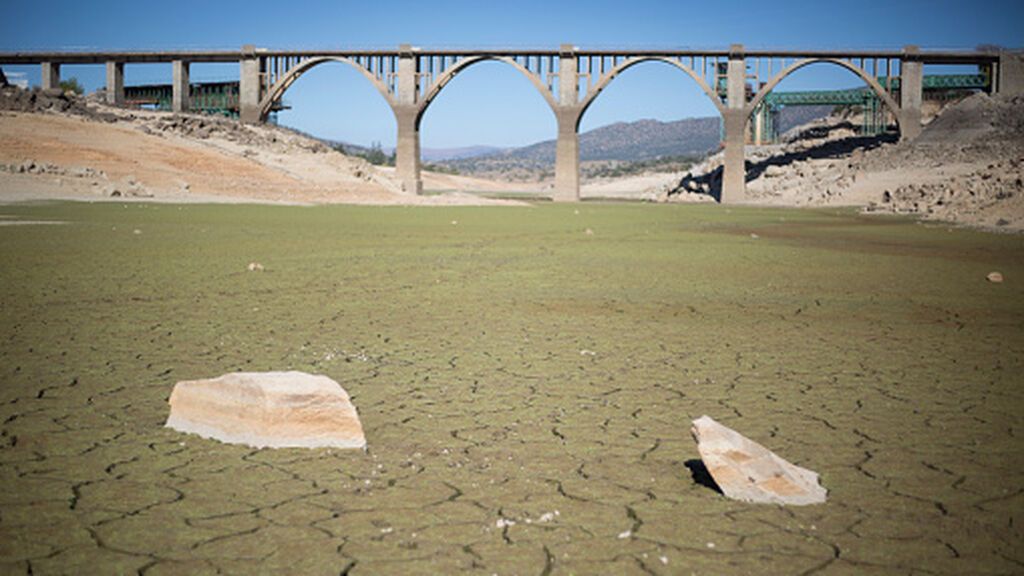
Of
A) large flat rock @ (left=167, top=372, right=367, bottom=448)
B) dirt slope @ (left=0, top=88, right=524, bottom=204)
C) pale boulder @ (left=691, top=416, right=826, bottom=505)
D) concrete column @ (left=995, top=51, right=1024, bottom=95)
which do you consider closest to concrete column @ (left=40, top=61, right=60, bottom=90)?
dirt slope @ (left=0, top=88, right=524, bottom=204)

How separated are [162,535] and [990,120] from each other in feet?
179

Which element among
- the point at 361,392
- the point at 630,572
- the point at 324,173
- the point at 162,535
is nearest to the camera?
the point at 630,572

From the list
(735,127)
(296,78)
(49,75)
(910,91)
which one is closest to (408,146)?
(296,78)

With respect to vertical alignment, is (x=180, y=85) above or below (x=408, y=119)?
above

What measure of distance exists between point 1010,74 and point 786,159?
14.4m

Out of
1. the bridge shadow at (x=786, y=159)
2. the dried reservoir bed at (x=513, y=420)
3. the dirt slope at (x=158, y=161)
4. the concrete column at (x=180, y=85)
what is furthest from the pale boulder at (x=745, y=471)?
the concrete column at (x=180, y=85)

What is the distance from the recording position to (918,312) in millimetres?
8438

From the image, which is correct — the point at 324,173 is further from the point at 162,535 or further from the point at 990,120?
the point at 162,535

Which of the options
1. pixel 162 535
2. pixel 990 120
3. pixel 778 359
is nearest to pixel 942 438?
pixel 778 359

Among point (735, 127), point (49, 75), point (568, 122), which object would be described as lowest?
point (735, 127)

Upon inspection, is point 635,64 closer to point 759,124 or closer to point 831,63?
point 831,63

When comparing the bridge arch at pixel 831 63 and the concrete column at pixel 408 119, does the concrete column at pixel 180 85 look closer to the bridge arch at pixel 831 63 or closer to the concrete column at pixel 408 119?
the concrete column at pixel 408 119

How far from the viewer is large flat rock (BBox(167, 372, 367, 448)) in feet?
12.4

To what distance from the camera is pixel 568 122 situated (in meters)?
52.8
